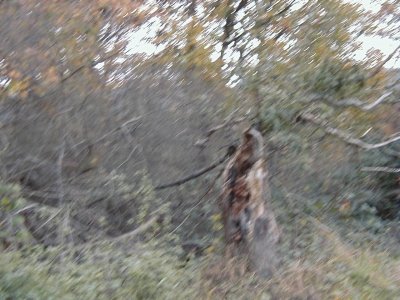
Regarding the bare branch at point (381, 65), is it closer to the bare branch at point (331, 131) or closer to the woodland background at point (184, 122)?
the woodland background at point (184, 122)

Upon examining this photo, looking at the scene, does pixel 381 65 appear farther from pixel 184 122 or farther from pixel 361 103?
pixel 184 122

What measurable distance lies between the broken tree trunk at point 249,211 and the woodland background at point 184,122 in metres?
0.29

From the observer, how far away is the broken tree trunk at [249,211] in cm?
1075

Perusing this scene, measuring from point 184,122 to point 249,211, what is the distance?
203 centimetres

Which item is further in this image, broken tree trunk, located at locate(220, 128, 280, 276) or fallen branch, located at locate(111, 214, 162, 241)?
broken tree trunk, located at locate(220, 128, 280, 276)

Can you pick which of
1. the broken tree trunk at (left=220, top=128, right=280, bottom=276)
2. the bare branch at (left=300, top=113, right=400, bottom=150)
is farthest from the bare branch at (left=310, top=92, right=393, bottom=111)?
the broken tree trunk at (left=220, top=128, right=280, bottom=276)

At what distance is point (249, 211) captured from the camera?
1095cm

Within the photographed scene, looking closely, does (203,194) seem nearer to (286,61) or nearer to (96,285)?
(286,61)

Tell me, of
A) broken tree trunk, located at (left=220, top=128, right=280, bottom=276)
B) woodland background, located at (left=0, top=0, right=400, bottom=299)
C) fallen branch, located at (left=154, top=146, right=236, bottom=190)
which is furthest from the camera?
fallen branch, located at (left=154, top=146, right=236, bottom=190)

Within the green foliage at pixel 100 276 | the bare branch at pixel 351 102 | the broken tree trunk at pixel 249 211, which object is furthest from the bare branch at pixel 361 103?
the green foliage at pixel 100 276

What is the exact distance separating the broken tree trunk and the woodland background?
29 cm

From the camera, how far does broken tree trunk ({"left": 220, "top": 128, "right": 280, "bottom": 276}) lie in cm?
1075

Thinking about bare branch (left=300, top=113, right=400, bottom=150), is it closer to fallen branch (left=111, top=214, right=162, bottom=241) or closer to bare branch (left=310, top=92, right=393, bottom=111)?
bare branch (left=310, top=92, right=393, bottom=111)

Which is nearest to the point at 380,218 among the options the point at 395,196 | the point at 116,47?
the point at 395,196
